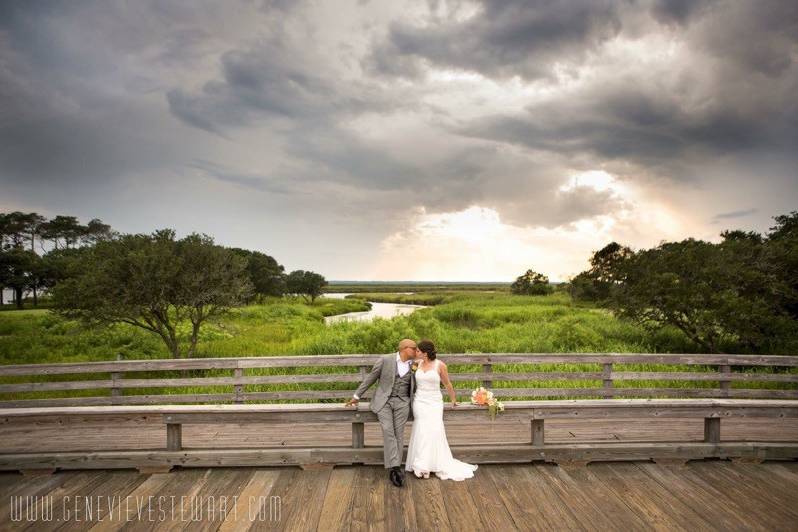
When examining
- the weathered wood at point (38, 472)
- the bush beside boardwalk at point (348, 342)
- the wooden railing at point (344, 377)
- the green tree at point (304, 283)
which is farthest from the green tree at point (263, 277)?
the weathered wood at point (38, 472)

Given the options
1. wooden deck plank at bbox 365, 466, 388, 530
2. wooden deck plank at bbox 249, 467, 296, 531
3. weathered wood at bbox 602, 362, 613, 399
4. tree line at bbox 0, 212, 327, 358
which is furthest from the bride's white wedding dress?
tree line at bbox 0, 212, 327, 358

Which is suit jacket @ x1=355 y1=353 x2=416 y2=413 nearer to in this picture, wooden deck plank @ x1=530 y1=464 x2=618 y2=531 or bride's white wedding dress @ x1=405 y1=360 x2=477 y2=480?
bride's white wedding dress @ x1=405 y1=360 x2=477 y2=480

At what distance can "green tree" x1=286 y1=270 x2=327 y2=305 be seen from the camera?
65.5 meters

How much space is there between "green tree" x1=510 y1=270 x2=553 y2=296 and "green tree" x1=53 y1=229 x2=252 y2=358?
155 feet

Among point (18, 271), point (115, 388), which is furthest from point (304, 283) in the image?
point (115, 388)

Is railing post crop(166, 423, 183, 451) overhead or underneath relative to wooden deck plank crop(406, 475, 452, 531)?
overhead

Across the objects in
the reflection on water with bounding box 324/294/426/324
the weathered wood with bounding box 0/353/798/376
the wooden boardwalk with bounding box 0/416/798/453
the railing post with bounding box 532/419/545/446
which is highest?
the weathered wood with bounding box 0/353/798/376

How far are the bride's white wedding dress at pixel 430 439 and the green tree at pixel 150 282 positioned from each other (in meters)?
11.8

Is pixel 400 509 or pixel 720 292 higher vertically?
pixel 720 292

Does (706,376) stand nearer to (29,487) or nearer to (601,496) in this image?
(601,496)

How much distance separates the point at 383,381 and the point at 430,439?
0.97m

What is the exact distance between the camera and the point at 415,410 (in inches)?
211

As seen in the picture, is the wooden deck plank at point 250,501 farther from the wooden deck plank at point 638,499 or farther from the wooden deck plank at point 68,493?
the wooden deck plank at point 638,499

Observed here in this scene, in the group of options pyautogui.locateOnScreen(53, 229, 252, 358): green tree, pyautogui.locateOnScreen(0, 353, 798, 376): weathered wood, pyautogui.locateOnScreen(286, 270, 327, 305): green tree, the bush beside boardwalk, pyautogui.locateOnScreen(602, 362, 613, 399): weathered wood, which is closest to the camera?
pyautogui.locateOnScreen(0, 353, 798, 376): weathered wood
